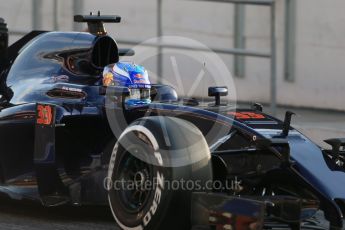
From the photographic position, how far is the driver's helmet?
7.17 m

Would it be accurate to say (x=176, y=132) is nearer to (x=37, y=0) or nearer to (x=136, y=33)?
(x=37, y=0)

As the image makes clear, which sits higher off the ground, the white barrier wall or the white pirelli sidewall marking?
the white barrier wall

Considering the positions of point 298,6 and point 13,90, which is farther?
point 298,6

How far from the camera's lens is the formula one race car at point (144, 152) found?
5848 millimetres

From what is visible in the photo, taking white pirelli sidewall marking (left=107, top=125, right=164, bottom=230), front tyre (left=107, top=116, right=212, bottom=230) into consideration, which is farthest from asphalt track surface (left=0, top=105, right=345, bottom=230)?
white pirelli sidewall marking (left=107, top=125, right=164, bottom=230)

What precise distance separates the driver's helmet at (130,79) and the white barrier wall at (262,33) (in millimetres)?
4244

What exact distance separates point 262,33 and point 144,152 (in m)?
6.87

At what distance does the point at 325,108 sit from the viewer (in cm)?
1221

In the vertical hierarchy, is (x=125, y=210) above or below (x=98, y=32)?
below

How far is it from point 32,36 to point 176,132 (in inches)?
103

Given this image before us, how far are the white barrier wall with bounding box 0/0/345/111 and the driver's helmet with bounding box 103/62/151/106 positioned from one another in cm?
424

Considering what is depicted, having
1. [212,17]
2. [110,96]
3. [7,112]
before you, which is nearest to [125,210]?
[110,96]

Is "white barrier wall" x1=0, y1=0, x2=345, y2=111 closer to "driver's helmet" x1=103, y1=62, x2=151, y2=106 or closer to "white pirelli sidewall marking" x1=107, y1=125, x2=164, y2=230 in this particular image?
"driver's helmet" x1=103, y1=62, x2=151, y2=106

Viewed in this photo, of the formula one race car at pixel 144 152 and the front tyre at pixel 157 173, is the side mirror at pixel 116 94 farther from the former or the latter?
the front tyre at pixel 157 173
